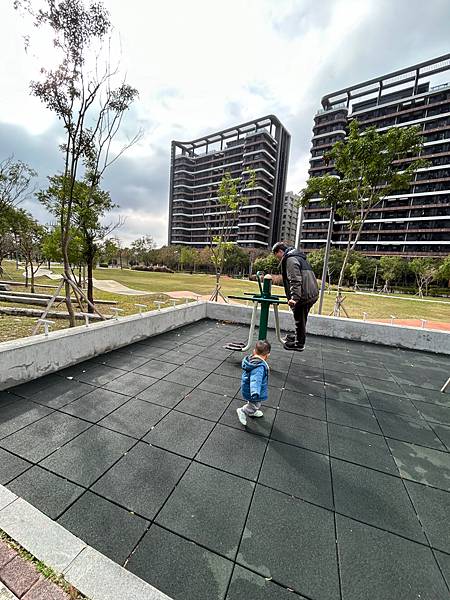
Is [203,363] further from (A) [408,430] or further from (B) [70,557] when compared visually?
(B) [70,557]

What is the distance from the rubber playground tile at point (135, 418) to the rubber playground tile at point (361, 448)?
1.68 m

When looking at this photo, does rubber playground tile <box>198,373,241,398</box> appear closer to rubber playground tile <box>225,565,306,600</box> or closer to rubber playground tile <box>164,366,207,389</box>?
rubber playground tile <box>164,366,207,389</box>

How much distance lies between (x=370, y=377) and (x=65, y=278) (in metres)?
5.90

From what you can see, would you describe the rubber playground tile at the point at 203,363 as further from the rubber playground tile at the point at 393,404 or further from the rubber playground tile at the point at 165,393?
the rubber playground tile at the point at 393,404

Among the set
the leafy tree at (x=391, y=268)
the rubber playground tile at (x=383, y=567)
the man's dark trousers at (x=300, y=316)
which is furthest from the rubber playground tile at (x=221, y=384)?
the leafy tree at (x=391, y=268)

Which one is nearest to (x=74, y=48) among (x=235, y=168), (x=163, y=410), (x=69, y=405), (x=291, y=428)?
(x=69, y=405)

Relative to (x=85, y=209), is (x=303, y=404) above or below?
below

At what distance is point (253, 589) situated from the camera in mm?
1239

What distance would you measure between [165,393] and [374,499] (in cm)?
220

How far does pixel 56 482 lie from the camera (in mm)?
1775

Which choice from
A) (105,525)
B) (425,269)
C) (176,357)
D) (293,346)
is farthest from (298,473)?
(425,269)

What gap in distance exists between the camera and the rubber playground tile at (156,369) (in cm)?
359

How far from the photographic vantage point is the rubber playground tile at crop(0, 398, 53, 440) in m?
2.30

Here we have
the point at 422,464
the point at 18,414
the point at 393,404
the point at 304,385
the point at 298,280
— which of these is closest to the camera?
the point at 422,464
